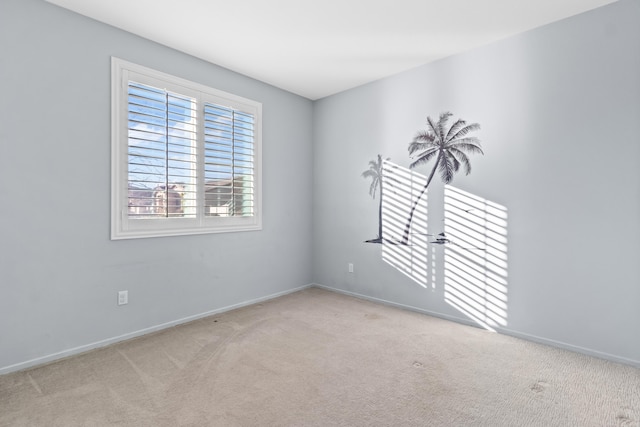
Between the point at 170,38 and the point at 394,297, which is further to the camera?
the point at 394,297

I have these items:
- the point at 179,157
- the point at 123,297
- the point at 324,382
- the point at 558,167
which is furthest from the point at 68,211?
the point at 558,167

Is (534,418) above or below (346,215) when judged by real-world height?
below

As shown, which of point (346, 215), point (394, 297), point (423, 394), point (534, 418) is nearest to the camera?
point (534, 418)

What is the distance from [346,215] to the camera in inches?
163

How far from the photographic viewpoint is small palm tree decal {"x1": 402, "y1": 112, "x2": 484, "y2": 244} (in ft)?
10.0

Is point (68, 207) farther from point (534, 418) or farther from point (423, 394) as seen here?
point (534, 418)

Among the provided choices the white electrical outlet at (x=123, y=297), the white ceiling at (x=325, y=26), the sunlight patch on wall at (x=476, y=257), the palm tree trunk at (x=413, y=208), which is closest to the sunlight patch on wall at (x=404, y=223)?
the palm tree trunk at (x=413, y=208)

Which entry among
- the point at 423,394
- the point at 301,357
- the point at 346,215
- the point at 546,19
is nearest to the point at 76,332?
the point at 301,357

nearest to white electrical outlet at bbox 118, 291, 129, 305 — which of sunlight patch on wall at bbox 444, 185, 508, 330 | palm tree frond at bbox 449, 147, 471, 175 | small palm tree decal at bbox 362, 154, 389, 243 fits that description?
small palm tree decal at bbox 362, 154, 389, 243

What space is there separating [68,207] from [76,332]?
97 centimetres

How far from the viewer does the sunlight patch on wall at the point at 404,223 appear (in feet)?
11.1

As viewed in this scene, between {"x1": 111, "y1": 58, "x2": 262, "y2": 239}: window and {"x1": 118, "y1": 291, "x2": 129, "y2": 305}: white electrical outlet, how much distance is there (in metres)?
0.48

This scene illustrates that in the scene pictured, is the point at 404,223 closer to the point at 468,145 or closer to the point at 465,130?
the point at 468,145

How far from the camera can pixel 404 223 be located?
3.54 m
